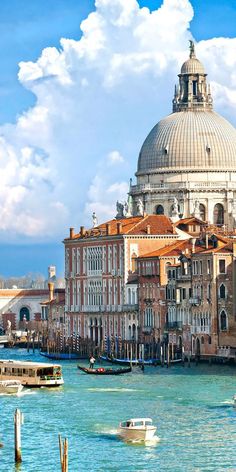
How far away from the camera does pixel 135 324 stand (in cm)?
7175

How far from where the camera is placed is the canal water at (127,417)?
36469 mm

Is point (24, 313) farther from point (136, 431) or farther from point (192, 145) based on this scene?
point (136, 431)

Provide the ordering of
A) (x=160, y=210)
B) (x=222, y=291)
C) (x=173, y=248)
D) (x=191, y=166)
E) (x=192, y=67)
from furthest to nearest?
(x=192, y=67), (x=160, y=210), (x=191, y=166), (x=173, y=248), (x=222, y=291)

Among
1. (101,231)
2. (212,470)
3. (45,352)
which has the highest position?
(101,231)

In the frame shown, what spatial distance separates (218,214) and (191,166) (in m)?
2.72

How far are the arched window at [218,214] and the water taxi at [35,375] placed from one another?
3187cm

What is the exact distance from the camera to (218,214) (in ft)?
275

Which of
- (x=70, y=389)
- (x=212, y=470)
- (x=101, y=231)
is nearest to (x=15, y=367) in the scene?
(x=70, y=389)

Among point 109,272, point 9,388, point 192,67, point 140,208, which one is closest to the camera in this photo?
point 9,388

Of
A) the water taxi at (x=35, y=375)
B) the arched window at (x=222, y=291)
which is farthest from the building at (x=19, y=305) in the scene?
the water taxi at (x=35, y=375)

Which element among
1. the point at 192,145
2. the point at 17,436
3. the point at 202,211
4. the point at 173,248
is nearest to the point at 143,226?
the point at 173,248

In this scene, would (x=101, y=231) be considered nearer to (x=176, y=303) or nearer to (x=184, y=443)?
(x=176, y=303)

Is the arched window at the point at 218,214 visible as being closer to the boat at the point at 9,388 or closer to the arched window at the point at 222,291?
the arched window at the point at 222,291

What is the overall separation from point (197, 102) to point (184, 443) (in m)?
49.2
